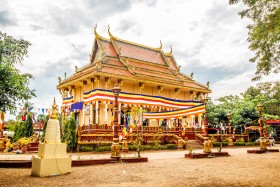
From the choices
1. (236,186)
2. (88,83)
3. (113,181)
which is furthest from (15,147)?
(236,186)

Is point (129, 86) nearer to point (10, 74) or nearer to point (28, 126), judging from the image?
point (28, 126)

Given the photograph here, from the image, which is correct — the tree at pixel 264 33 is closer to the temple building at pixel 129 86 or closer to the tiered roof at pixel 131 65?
the temple building at pixel 129 86

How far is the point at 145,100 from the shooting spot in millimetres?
22484

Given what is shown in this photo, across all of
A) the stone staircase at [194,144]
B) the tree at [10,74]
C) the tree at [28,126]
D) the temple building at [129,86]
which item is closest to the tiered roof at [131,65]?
the temple building at [129,86]

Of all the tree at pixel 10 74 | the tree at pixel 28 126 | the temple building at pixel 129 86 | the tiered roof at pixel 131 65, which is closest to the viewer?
the tree at pixel 10 74

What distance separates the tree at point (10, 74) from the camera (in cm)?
709

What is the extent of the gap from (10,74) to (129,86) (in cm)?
1981

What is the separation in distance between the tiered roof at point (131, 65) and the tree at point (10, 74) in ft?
50.3

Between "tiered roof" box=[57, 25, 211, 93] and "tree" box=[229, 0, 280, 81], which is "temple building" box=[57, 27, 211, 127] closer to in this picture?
"tiered roof" box=[57, 25, 211, 93]

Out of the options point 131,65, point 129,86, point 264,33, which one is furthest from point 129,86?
point 264,33

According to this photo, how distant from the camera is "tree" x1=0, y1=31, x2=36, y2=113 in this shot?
23.2ft

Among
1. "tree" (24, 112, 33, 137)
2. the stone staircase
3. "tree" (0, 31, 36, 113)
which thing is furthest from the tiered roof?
"tree" (0, 31, 36, 113)

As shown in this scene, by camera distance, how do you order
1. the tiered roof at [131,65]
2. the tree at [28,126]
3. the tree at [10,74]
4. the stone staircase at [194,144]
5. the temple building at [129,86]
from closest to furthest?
the tree at [10,74] < the stone staircase at [194,144] < the tree at [28,126] < the temple building at [129,86] < the tiered roof at [131,65]

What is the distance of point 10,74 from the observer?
7188mm
